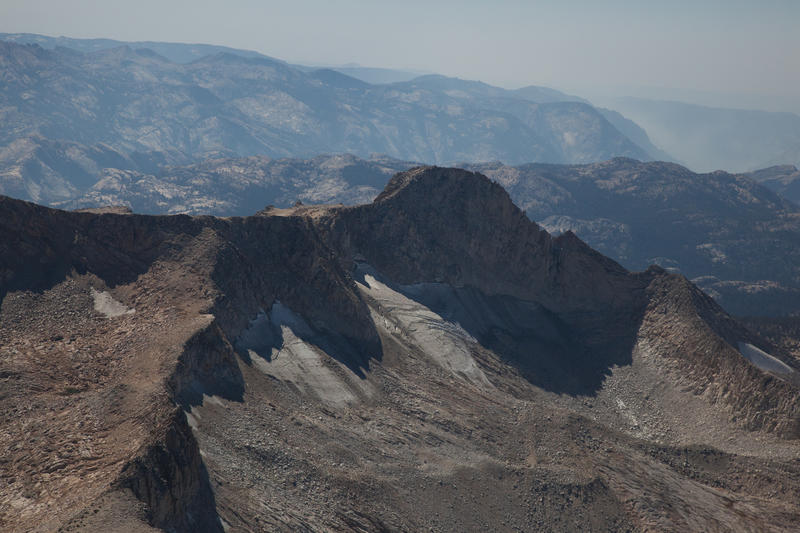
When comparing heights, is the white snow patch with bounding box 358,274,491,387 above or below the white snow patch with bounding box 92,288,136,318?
below

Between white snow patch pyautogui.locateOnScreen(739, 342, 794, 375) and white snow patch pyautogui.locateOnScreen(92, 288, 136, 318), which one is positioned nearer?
white snow patch pyautogui.locateOnScreen(92, 288, 136, 318)

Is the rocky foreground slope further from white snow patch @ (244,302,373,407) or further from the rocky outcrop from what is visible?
white snow patch @ (244,302,373,407)

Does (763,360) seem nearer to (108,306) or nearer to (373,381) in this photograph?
(373,381)

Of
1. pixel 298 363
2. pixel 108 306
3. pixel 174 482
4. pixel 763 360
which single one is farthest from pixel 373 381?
pixel 763 360

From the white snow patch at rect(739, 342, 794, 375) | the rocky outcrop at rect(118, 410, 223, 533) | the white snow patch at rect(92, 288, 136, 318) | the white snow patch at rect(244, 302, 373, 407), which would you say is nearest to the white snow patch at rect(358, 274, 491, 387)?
the white snow patch at rect(244, 302, 373, 407)

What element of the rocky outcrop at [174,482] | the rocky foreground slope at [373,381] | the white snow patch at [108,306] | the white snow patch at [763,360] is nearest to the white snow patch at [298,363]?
the rocky foreground slope at [373,381]
